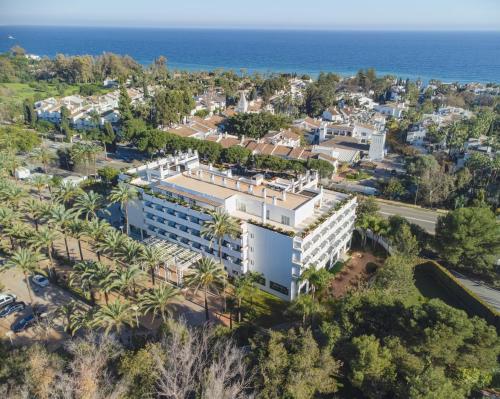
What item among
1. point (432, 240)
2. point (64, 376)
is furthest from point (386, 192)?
point (64, 376)

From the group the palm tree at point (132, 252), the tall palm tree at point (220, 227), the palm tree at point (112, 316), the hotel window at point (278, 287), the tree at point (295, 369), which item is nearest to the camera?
the tree at point (295, 369)

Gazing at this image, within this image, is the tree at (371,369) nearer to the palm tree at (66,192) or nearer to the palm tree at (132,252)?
the palm tree at (132,252)

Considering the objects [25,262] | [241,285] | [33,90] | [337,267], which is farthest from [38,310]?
[33,90]

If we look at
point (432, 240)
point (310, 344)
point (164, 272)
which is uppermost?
point (310, 344)

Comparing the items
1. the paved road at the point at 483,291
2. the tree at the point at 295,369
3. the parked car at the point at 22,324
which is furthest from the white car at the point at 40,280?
the paved road at the point at 483,291

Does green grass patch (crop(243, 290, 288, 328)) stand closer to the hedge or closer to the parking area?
the parking area

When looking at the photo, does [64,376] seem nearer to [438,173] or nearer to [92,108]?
[438,173]
